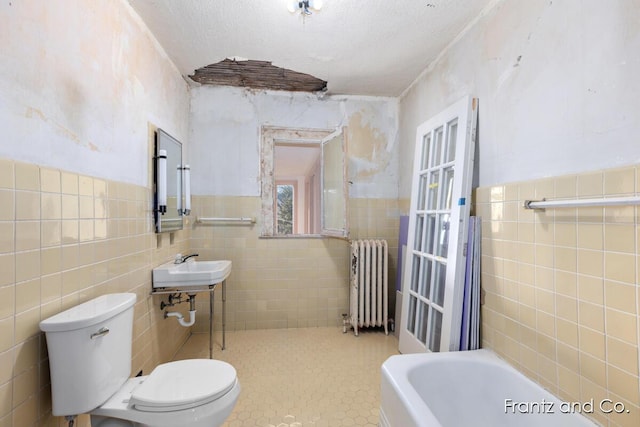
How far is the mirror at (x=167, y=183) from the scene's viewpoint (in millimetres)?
1952

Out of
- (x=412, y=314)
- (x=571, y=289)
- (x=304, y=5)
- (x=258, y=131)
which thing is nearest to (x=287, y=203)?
(x=258, y=131)

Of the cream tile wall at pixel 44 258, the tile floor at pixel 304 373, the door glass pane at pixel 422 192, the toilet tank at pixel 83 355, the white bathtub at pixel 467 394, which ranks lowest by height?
the tile floor at pixel 304 373

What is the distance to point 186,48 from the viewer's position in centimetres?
218

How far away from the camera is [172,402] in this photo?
117 centimetres

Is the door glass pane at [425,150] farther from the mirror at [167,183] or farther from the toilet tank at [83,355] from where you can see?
the toilet tank at [83,355]

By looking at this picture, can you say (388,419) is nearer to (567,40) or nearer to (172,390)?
(172,390)

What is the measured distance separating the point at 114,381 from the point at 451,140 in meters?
2.26

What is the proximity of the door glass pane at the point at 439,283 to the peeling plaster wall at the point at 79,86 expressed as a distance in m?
2.01

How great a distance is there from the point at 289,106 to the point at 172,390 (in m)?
2.50

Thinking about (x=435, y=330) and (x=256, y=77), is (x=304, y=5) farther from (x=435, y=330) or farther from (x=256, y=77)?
(x=435, y=330)

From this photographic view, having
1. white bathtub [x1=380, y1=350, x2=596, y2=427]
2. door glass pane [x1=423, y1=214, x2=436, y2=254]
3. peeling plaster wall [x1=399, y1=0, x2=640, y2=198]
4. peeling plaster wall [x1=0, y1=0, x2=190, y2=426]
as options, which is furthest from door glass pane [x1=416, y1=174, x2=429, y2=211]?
peeling plaster wall [x1=0, y1=0, x2=190, y2=426]

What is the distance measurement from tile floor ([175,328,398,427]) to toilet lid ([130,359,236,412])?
1.49ft

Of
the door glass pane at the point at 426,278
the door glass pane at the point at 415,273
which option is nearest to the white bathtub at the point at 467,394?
the door glass pane at the point at 426,278

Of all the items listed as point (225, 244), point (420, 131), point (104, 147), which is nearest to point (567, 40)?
point (420, 131)
